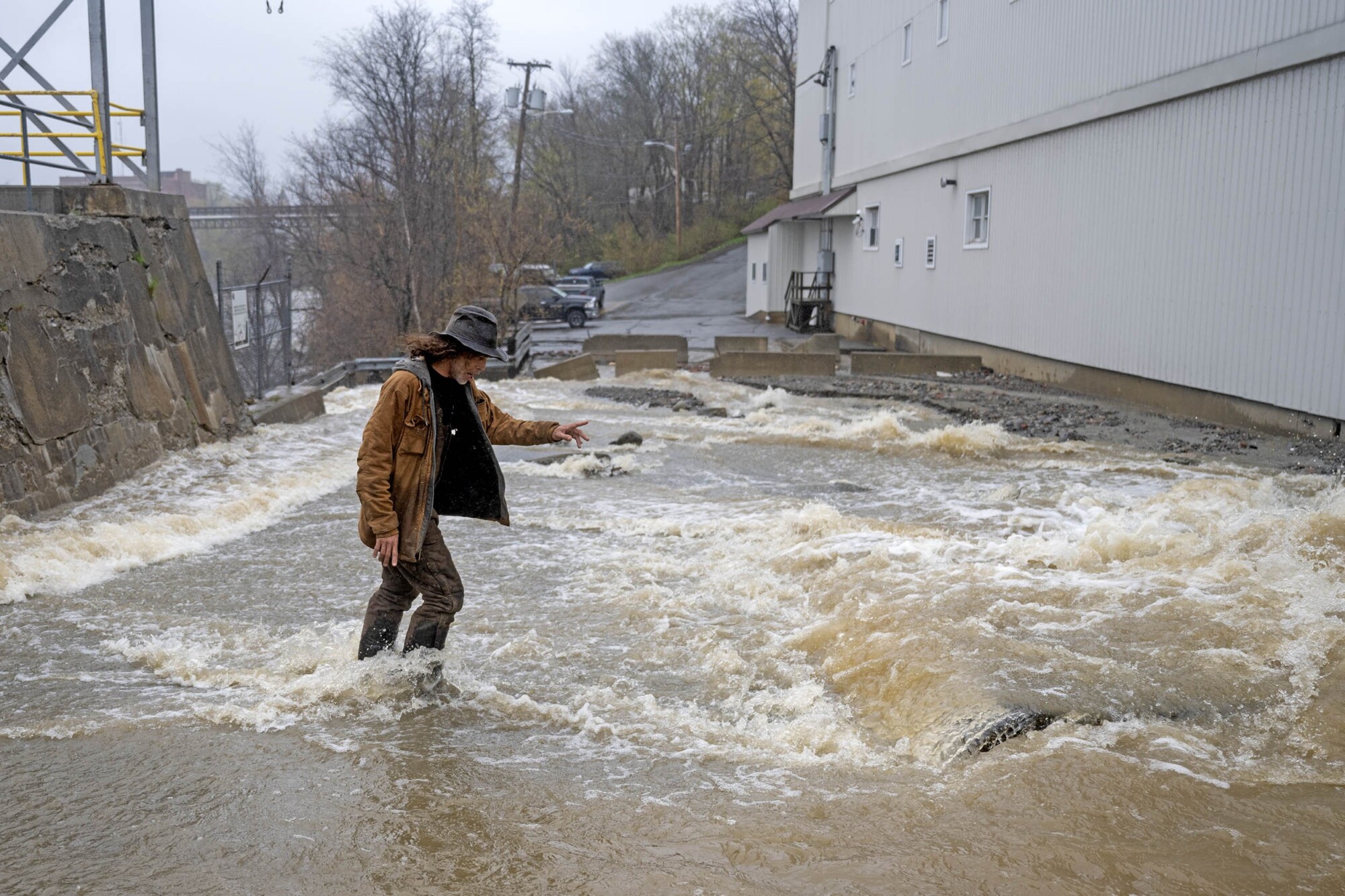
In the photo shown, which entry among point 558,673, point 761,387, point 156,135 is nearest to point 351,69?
point 761,387

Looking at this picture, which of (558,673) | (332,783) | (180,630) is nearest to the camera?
(332,783)

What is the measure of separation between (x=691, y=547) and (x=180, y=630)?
377 cm

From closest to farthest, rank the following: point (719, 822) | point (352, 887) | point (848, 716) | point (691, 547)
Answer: point (352, 887) < point (719, 822) < point (848, 716) < point (691, 547)

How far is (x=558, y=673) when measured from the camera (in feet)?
19.6

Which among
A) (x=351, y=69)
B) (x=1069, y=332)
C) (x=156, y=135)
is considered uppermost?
(x=351, y=69)

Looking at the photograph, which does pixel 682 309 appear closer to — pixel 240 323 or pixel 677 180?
pixel 677 180

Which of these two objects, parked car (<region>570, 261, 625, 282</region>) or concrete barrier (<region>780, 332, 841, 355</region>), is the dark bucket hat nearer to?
concrete barrier (<region>780, 332, 841, 355</region>)

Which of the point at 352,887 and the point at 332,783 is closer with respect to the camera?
the point at 352,887

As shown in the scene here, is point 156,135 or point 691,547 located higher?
point 156,135

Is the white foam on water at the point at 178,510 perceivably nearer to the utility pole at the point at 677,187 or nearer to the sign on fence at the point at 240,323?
the sign on fence at the point at 240,323

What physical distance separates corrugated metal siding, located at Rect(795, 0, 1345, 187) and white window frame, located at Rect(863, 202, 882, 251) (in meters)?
1.27

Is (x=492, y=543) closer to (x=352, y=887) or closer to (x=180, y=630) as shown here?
(x=180, y=630)

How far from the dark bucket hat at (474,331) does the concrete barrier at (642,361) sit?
17638 mm

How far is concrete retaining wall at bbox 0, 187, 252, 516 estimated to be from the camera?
9195 mm
